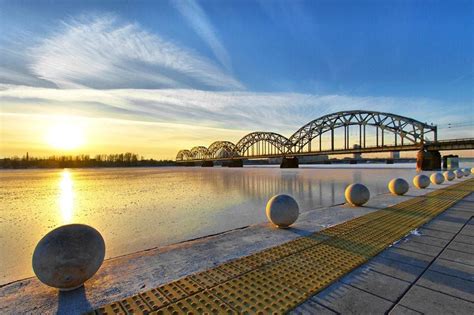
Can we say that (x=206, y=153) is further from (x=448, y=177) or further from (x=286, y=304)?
(x=286, y=304)

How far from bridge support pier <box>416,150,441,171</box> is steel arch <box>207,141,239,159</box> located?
3458 inches

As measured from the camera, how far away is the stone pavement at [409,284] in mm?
3088

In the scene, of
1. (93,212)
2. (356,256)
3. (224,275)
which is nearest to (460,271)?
(356,256)

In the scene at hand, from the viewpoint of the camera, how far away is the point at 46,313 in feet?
10.3

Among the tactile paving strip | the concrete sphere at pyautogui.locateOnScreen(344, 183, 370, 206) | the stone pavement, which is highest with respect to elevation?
the concrete sphere at pyautogui.locateOnScreen(344, 183, 370, 206)

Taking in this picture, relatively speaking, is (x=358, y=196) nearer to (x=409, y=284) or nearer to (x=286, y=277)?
(x=409, y=284)

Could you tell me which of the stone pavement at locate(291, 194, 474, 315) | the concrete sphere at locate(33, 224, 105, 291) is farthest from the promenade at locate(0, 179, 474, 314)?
the concrete sphere at locate(33, 224, 105, 291)

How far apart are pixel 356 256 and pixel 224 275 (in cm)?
247

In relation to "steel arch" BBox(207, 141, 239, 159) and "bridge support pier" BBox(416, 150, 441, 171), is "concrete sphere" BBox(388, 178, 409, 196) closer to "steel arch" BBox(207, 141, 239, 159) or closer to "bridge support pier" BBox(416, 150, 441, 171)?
"bridge support pier" BBox(416, 150, 441, 171)

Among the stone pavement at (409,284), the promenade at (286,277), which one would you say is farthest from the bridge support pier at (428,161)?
the stone pavement at (409,284)

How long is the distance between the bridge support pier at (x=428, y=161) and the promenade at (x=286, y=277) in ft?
167

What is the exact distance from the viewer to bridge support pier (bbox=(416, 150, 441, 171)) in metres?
47.6

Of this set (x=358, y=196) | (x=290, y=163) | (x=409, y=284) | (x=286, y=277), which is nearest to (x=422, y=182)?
(x=358, y=196)

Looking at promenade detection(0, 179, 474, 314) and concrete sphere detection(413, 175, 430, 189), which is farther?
concrete sphere detection(413, 175, 430, 189)
